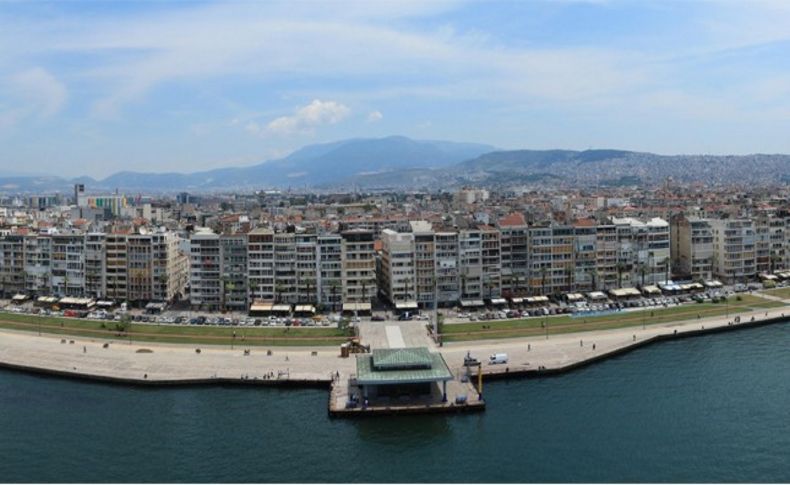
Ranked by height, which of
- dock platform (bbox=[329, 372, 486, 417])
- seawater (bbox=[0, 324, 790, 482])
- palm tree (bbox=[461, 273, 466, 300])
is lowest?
seawater (bbox=[0, 324, 790, 482])

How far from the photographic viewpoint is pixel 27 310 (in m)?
70.2

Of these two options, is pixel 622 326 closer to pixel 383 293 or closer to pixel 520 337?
pixel 520 337

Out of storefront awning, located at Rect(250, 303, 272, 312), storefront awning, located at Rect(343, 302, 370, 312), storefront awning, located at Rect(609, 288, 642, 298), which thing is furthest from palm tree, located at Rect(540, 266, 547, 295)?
storefront awning, located at Rect(250, 303, 272, 312)

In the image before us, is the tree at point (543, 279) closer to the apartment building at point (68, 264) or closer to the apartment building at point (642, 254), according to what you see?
the apartment building at point (642, 254)

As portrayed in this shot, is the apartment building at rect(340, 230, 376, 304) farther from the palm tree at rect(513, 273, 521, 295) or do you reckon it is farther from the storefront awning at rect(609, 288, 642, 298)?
the storefront awning at rect(609, 288, 642, 298)

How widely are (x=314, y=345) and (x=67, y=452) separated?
21.2 m

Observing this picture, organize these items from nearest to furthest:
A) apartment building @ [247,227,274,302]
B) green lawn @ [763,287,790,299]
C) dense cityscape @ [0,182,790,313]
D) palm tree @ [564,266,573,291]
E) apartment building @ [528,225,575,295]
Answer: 1. dense cityscape @ [0,182,790,313]
2. apartment building @ [247,227,274,302]
3. apartment building @ [528,225,575,295]
4. palm tree @ [564,266,573,291]
5. green lawn @ [763,287,790,299]

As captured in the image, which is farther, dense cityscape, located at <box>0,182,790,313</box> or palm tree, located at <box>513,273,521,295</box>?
palm tree, located at <box>513,273,521,295</box>

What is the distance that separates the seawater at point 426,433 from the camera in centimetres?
3509

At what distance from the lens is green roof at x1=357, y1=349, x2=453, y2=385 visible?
44.1 m

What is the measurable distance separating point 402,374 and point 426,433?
5201mm

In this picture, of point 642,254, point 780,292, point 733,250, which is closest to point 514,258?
point 642,254

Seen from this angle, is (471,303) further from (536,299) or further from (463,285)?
(536,299)

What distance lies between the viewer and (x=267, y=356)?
53781mm
